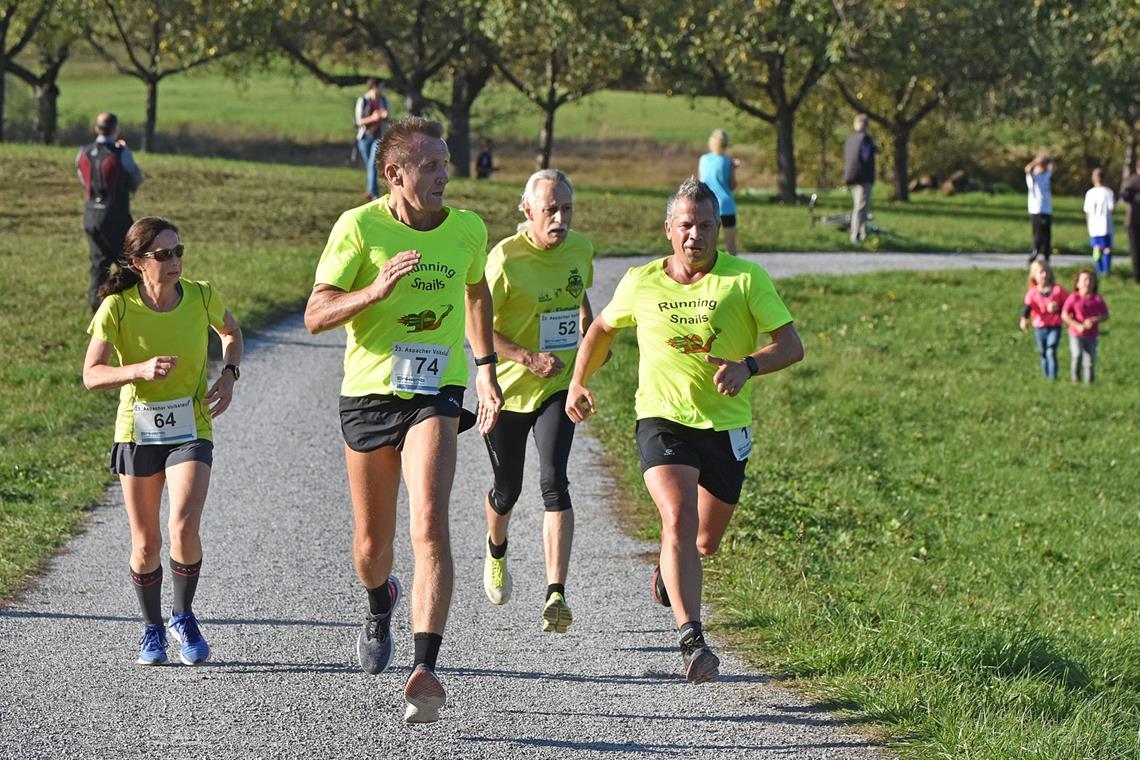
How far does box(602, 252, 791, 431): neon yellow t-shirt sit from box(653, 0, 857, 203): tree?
33.6 metres

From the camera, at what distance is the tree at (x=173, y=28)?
4547 centimetres

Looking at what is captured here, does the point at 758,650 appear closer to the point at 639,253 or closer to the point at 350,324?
the point at 350,324

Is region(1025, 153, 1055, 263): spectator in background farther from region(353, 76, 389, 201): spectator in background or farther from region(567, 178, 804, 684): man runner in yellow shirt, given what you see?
region(567, 178, 804, 684): man runner in yellow shirt

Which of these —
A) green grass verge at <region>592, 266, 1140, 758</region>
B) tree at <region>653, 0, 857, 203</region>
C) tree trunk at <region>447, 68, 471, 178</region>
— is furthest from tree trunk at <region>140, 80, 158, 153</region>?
green grass verge at <region>592, 266, 1140, 758</region>

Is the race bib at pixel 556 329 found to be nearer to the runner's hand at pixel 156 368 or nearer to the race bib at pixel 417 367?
the race bib at pixel 417 367

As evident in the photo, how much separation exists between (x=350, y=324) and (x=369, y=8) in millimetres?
38672

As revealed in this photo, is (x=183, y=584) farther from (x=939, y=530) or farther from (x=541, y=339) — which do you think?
(x=939, y=530)

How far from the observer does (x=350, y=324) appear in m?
6.12

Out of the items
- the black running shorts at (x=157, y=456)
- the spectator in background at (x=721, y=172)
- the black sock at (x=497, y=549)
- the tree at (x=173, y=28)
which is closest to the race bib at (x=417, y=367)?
the black running shorts at (x=157, y=456)

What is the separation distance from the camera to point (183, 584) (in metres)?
6.82

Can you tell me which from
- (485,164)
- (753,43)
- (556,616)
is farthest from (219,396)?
(485,164)

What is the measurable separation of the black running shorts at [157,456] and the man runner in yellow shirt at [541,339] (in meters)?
1.43

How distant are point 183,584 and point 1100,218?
2335 centimetres

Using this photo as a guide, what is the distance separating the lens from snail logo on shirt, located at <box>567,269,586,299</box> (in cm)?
762
